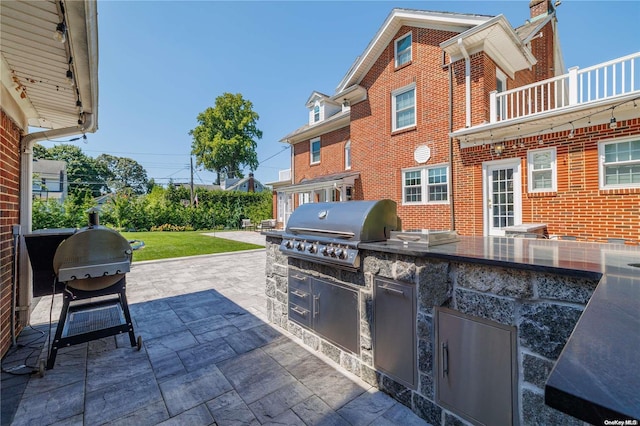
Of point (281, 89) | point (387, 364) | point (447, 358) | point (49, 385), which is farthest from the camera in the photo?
point (281, 89)

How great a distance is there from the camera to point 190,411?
2244mm

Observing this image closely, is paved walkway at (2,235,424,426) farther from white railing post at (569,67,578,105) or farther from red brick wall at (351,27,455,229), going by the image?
white railing post at (569,67,578,105)

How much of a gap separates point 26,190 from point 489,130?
31.7ft

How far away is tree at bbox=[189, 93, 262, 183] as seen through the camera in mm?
29672

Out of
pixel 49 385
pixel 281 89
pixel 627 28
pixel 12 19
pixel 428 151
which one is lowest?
pixel 49 385

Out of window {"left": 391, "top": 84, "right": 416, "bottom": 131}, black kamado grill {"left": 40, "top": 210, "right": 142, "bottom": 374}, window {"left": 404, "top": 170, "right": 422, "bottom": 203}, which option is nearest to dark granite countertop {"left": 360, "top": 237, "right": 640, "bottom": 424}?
black kamado grill {"left": 40, "top": 210, "right": 142, "bottom": 374}

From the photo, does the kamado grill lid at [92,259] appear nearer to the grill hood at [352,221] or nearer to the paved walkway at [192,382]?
the paved walkway at [192,382]

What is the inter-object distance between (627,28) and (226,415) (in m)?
12.5

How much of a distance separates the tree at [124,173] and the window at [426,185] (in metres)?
47.5

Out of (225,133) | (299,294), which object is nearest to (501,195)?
(299,294)

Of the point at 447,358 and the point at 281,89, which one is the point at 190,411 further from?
the point at 281,89

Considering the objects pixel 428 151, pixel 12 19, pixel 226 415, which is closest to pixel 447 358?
pixel 226 415

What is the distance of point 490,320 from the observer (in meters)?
1.83

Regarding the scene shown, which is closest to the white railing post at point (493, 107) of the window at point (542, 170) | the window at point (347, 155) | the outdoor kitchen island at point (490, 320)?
the window at point (542, 170)
